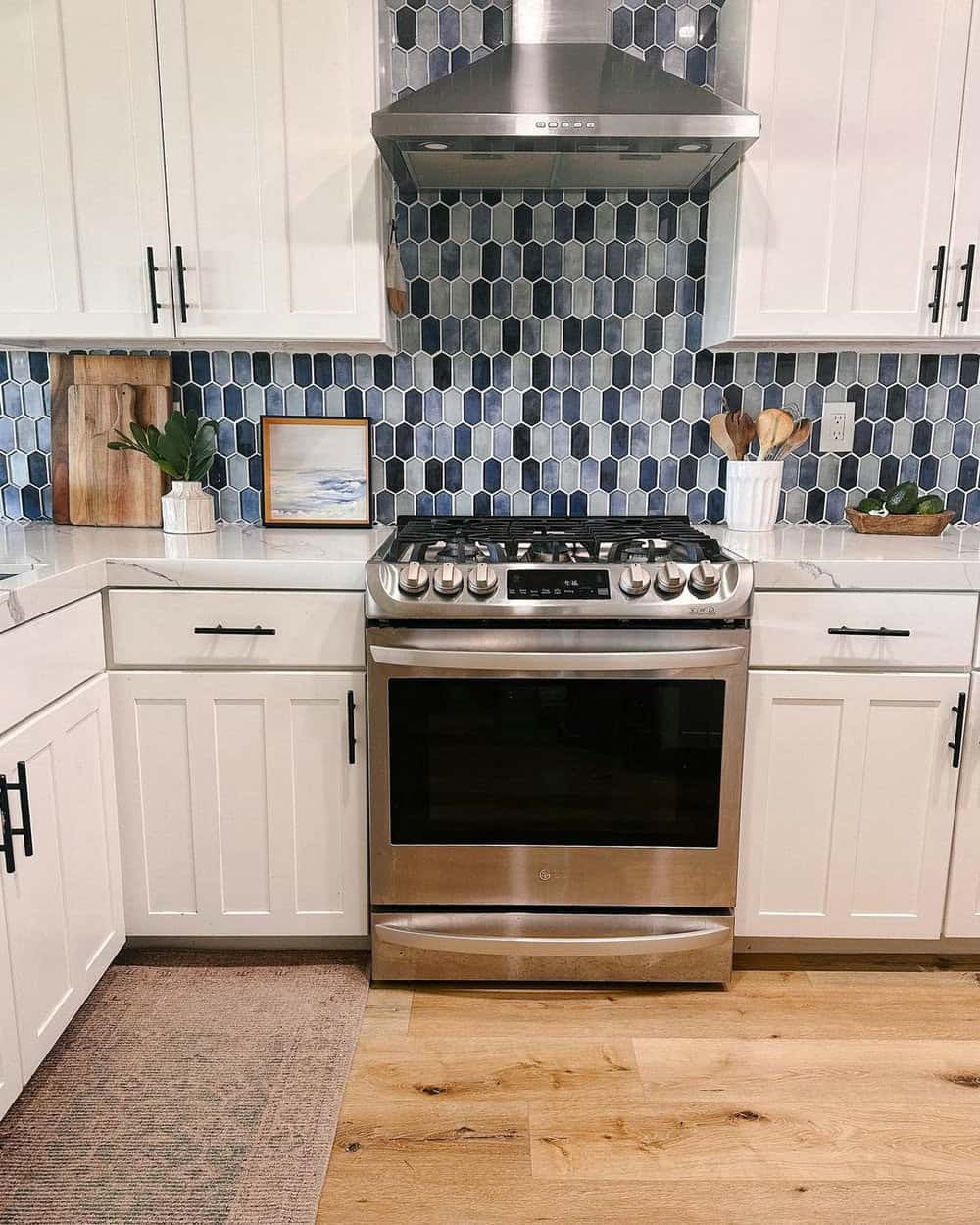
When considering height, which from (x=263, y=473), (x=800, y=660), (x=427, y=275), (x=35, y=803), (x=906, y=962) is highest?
(x=427, y=275)

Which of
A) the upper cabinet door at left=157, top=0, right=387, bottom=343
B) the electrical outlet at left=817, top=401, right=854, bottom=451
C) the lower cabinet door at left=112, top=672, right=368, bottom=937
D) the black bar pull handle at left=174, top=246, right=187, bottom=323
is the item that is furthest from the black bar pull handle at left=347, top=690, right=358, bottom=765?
the electrical outlet at left=817, top=401, right=854, bottom=451

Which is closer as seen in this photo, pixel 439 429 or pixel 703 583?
pixel 703 583

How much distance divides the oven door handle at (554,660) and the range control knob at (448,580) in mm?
128

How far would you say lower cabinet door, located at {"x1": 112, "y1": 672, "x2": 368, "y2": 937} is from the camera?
192 centimetres

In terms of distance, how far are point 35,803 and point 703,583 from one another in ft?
4.33

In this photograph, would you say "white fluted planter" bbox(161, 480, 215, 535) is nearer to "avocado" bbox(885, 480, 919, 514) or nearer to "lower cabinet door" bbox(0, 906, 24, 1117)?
"lower cabinet door" bbox(0, 906, 24, 1117)

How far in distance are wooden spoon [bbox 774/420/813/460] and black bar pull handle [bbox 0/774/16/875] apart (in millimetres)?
1877

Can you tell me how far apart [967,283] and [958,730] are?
1.02 metres

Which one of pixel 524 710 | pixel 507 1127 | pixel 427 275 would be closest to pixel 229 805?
pixel 524 710

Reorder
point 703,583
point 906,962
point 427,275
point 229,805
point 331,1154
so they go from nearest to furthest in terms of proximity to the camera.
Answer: point 331,1154, point 703,583, point 229,805, point 906,962, point 427,275

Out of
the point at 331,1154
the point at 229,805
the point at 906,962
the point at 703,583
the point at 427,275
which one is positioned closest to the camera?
the point at 331,1154

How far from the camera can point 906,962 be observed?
2.12m

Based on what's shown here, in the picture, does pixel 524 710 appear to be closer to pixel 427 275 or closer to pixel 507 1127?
pixel 507 1127

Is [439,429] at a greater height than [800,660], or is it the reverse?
[439,429]
